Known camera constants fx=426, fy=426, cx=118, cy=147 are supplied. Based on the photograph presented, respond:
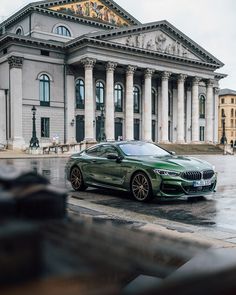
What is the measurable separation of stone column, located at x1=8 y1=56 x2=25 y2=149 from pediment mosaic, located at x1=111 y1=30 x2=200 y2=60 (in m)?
12.1

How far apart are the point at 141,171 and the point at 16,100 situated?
3931cm

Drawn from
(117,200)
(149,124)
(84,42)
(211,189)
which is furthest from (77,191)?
(149,124)

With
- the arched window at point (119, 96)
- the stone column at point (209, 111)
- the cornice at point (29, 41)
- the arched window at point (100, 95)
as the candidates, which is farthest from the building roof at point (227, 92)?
the cornice at point (29, 41)

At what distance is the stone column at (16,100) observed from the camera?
4656 cm

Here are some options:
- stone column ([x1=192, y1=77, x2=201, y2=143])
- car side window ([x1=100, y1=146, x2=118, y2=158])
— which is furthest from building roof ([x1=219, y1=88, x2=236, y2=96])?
car side window ([x1=100, y1=146, x2=118, y2=158])

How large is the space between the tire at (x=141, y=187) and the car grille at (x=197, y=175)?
82 cm

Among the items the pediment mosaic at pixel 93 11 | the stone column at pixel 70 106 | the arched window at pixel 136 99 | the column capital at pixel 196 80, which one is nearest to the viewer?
the stone column at pixel 70 106

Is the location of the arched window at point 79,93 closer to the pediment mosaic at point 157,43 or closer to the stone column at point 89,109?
the stone column at point 89,109

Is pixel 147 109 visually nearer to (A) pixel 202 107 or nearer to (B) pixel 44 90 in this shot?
(A) pixel 202 107

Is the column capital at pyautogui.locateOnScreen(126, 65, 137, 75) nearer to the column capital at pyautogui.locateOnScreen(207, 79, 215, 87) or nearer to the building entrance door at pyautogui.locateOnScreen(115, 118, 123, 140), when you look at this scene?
the building entrance door at pyautogui.locateOnScreen(115, 118, 123, 140)

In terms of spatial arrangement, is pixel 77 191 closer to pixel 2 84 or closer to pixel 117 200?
pixel 117 200

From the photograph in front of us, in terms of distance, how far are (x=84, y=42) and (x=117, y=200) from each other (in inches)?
1627

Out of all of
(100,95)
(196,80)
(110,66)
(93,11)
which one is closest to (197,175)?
(110,66)

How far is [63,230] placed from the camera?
34.8 inches
